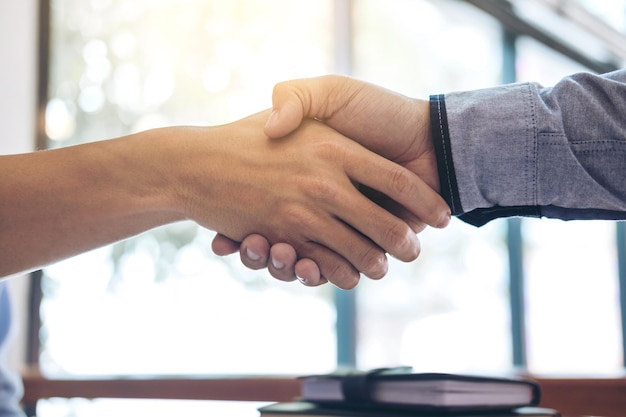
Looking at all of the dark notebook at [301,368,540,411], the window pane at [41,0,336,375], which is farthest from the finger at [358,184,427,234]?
the window pane at [41,0,336,375]

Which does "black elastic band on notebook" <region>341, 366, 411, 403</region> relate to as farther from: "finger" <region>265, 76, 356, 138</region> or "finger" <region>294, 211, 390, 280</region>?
"finger" <region>265, 76, 356, 138</region>

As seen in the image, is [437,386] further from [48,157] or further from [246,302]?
[246,302]

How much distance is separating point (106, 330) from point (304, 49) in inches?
70.0

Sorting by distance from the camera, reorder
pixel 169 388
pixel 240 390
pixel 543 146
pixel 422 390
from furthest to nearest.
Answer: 1. pixel 169 388
2. pixel 240 390
3. pixel 543 146
4. pixel 422 390

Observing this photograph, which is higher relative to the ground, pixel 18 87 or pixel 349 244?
pixel 18 87

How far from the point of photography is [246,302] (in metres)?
3.79

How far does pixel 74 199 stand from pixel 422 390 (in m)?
0.66

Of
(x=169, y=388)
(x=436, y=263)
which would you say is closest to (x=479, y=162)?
(x=169, y=388)

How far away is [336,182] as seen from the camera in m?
1.22

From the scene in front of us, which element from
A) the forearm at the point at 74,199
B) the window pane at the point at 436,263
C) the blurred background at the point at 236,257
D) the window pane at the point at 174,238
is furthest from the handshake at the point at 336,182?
the window pane at the point at 436,263

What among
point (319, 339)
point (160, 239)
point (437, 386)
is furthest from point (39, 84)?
point (437, 386)

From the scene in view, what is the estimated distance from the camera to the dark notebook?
0.80 metres

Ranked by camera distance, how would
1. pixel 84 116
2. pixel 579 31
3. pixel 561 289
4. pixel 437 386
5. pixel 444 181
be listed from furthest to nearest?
pixel 561 289
pixel 579 31
pixel 84 116
pixel 444 181
pixel 437 386

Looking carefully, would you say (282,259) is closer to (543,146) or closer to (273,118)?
(273,118)
